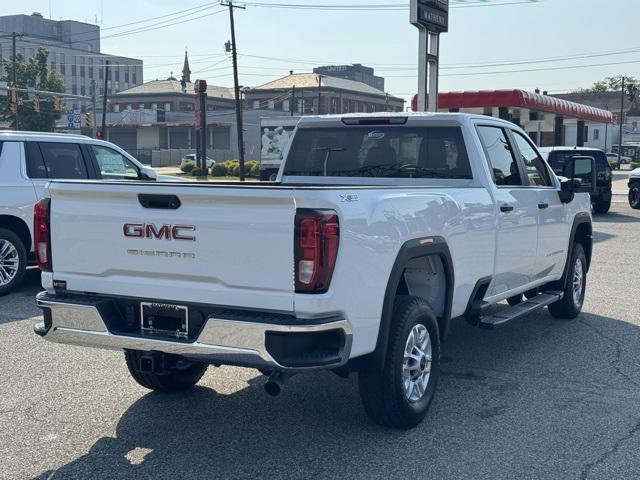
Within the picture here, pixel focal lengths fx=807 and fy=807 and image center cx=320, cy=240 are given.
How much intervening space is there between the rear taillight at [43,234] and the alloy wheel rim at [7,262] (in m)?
5.24

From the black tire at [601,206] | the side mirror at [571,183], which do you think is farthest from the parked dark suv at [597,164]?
the side mirror at [571,183]

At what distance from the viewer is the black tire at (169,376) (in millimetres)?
5680

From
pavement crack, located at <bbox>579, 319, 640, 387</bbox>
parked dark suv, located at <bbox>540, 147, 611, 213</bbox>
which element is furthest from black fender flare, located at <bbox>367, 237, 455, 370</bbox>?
parked dark suv, located at <bbox>540, 147, 611, 213</bbox>

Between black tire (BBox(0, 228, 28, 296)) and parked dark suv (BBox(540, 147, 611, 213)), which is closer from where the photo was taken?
black tire (BBox(0, 228, 28, 296))

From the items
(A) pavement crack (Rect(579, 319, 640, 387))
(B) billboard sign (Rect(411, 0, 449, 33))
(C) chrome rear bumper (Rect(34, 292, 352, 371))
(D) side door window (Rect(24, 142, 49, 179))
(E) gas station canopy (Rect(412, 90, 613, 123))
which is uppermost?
(B) billboard sign (Rect(411, 0, 449, 33))

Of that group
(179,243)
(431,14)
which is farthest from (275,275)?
(431,14)

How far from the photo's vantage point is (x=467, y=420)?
5.38 metres

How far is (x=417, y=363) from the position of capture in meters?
5.20

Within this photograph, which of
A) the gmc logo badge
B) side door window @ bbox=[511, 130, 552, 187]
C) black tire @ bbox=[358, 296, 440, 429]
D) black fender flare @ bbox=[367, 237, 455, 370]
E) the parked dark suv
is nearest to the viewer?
the gmc logo badge

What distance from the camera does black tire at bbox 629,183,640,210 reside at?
84.0 ft

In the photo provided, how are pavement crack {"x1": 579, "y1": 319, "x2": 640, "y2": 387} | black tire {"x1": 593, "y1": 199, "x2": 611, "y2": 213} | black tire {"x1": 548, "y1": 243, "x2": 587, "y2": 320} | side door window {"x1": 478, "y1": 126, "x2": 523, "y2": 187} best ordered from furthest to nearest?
1. black tire {"x1": 593, "y1": 199, "x2": 611, "y2": 213}
2. black tire {"x1": 548, "y1": 243, "x2": 587, "y2": 320}
3. side door window {"x1": 478, "y1": 126, "x2": 523, "y2": 187}
4. pavement crack {"x1": 579, "y1": 319, "x2": 640, "y2": 387}

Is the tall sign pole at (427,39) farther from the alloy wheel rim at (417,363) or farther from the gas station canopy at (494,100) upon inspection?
the alloy wheel rim at (417,363)

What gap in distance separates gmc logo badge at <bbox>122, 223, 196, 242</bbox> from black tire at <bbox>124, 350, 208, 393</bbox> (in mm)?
1218

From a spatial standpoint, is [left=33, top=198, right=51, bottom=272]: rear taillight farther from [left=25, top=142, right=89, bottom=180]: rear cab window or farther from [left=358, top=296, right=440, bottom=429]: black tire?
[left=25, top=142, right=89, bottom=180]: rear cab window
